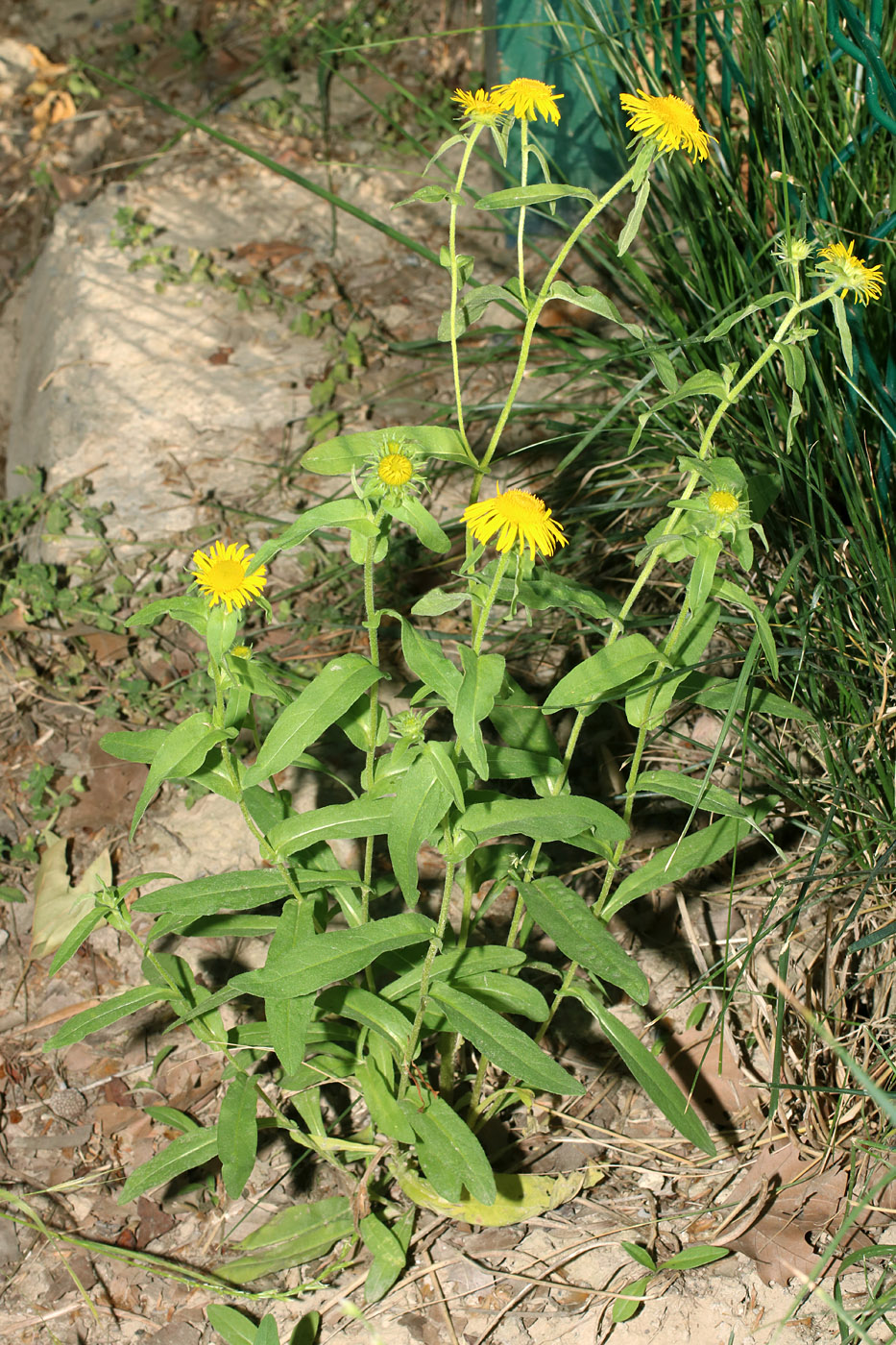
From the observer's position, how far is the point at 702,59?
82.0 inches

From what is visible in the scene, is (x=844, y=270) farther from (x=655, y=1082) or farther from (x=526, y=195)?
(x=655, y=1082)

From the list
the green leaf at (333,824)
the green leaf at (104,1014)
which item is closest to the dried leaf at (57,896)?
the green leaf at (104,1014)

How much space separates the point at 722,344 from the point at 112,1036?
168 centimetres

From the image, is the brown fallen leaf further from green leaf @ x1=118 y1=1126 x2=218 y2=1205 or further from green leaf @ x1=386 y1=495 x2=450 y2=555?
green leaf @ x1=386 y1=495 x2=450 y2=555

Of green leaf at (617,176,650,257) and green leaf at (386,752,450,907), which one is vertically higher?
green leaf at (617,176,650,257)

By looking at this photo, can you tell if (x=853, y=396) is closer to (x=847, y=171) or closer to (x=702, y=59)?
(x=847, y=171)

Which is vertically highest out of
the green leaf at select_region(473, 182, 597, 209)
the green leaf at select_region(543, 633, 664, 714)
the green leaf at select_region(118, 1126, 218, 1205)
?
the green leaf at select_region(473, 182, 597, 209)

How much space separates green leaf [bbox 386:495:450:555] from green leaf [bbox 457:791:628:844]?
32 centimetres

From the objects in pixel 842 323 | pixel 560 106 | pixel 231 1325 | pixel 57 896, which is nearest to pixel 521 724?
pixel 842 323

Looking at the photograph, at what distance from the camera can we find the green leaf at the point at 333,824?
1.41 metres

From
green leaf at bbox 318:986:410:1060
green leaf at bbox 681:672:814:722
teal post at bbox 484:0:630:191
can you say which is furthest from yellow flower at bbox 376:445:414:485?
teal post at bbox 484:0:630:191

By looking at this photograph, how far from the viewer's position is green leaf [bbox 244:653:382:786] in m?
1.31

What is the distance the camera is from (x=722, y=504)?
1246mm

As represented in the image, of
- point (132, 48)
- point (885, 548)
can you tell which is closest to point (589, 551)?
point (885, 548)
